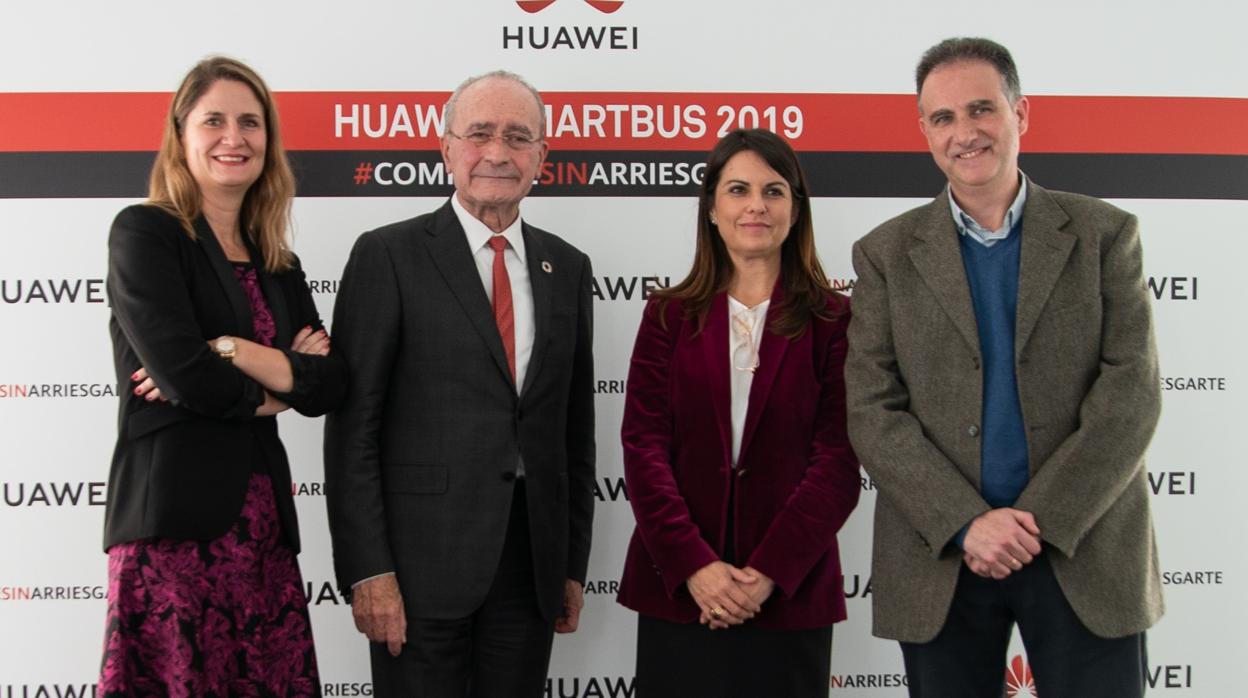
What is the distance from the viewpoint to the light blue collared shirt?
6.97 feet

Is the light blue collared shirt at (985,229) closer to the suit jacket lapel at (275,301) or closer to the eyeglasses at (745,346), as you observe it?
the eyeglasses at (745,346)

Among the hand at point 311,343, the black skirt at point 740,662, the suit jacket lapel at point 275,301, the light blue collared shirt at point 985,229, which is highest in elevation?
the light blue collared shirt at point 985,229

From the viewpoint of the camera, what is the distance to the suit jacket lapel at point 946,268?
6.68ft

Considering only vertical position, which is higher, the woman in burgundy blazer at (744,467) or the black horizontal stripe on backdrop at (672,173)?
the black horizontal stripe on backdrop at (672,173)

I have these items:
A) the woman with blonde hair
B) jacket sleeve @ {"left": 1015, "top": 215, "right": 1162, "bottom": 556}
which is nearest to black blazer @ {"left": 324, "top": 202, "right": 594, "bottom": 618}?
the woman with blonde hair

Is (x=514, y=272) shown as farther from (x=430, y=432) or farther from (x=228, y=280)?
(x=228, y=280)

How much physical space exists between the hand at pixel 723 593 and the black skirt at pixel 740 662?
2.8 inches

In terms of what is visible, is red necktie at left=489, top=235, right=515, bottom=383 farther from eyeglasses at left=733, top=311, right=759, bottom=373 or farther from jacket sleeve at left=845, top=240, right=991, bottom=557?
jacket sleeve at left=845, top=240, right=991, bottom=557

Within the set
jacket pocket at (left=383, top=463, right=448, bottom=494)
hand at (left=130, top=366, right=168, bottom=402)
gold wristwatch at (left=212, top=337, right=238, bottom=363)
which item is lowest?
jacket pocket at (left=383, top=463, right=448, bottom=494)

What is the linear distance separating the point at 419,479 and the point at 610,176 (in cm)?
143

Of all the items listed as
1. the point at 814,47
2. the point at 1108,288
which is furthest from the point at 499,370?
the point at 814,47

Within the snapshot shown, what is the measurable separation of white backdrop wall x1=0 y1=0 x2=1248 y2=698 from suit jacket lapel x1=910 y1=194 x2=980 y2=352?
1.18 meters

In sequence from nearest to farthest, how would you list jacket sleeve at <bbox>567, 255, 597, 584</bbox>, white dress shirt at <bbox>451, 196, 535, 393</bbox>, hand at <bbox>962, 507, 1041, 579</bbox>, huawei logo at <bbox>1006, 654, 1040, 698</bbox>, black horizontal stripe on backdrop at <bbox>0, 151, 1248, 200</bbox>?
hand at <bbox>962, 507, 1041, 579</bbox> → white dress shirt at <bbox>451, 196, 535, 393</bbox> → jacket sleeve at <bbox>567, 255, 597, 584</bbox> → black horizontal stripe on backdrop at <bbox>0, 151, 1248, 200</bbox> → huawei logo at <bbox>1006, 654, 1040, 698</bbox>

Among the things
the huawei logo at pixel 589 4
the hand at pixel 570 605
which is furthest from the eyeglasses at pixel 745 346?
the huawei logo at pixel 589 4
